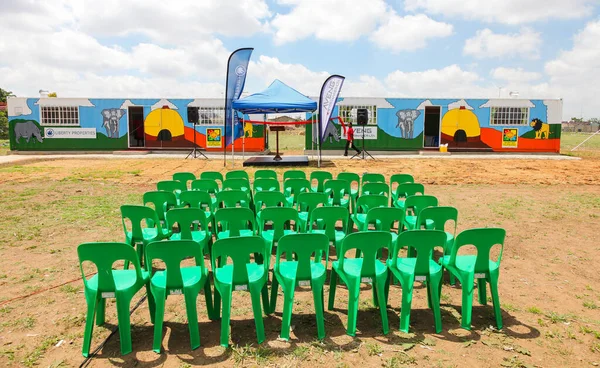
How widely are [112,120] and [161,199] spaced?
16.9 m

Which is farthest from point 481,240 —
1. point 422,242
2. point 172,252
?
point 172,252

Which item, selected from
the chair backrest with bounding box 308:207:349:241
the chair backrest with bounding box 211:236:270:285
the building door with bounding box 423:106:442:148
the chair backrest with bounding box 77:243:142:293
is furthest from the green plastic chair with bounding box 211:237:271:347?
the building door with bounding box 423:106:442:148

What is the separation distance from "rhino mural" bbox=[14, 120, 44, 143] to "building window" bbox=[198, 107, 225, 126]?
7.84 metres

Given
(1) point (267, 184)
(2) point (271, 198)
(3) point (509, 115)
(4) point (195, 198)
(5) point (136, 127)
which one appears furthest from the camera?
(5) point (136, 127)

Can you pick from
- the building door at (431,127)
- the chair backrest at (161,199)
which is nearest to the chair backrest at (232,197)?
the chair backrest at (161,199)

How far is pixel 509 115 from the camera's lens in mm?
20656

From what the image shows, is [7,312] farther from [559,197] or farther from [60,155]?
[60,155]

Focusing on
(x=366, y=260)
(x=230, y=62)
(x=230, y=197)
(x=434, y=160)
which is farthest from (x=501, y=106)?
(x=366, y=260)

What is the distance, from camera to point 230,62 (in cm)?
1302

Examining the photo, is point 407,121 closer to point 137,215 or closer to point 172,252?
point 137,215

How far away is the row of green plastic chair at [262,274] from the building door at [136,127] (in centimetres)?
1928

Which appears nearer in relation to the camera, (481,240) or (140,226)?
(481,240)

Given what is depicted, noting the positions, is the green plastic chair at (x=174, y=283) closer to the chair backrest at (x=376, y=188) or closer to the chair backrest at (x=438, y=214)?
the chair backrest at (x=438, y=214)

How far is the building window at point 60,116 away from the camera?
20.6 m
